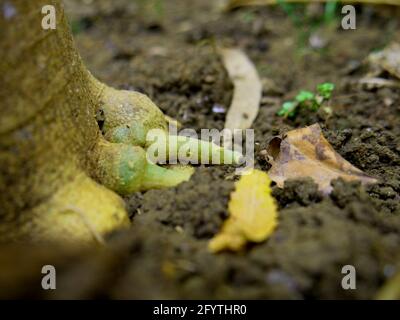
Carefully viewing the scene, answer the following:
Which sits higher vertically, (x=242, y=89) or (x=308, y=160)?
(x=242, y=89)

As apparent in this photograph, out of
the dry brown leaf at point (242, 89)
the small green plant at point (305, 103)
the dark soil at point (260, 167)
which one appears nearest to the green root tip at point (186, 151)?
the dark soil at point (260, 167)

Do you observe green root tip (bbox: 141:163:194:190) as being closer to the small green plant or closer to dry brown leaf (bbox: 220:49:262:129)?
dry brown leaf (bbox: 220:49:262:129)

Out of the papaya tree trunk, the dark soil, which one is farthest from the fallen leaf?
the papaya tree trunk

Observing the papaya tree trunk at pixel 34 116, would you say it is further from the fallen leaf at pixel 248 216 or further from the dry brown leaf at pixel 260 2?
the dry brown leaf at pixel 260 2

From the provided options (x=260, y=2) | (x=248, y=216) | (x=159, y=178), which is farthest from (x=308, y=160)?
(x=260, y=2)

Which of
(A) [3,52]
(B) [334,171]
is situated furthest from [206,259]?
(A) [3,52]

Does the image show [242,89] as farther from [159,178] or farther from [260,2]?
[260,2]

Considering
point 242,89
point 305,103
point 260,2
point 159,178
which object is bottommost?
point 159,178
